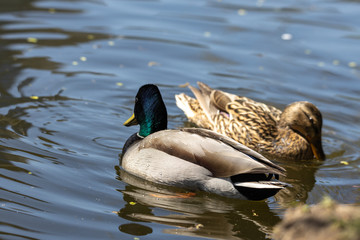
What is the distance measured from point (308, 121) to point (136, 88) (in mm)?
2790

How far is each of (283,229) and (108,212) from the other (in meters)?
2.39

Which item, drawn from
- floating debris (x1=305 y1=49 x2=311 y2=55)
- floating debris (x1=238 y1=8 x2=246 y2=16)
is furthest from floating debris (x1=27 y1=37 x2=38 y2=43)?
floating debris (x1=305 y1=49 x2=311 y2=55)

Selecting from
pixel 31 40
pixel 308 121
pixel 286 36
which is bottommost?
pixel 308 121

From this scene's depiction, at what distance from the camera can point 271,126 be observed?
8.38 metres

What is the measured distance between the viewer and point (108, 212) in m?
6.14

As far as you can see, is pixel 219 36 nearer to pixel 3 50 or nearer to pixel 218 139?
pixel 3 50

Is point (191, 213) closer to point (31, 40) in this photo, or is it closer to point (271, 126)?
point (271, 126)

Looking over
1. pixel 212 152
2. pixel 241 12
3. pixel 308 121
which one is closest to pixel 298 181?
pixel 308 121

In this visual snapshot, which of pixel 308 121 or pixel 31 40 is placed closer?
pixel 308 121

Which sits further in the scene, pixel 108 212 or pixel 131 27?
pixel 131 27

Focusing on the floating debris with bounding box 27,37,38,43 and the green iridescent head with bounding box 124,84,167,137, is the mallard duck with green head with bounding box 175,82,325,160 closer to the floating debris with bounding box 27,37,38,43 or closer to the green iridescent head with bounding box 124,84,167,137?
the green iridescent head with bounding box 124,84,167,137

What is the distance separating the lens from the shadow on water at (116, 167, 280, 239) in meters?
5.91

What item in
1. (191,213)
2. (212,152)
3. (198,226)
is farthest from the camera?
(212,152)

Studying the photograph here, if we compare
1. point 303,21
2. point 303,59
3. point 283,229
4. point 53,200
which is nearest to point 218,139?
point 53,200
